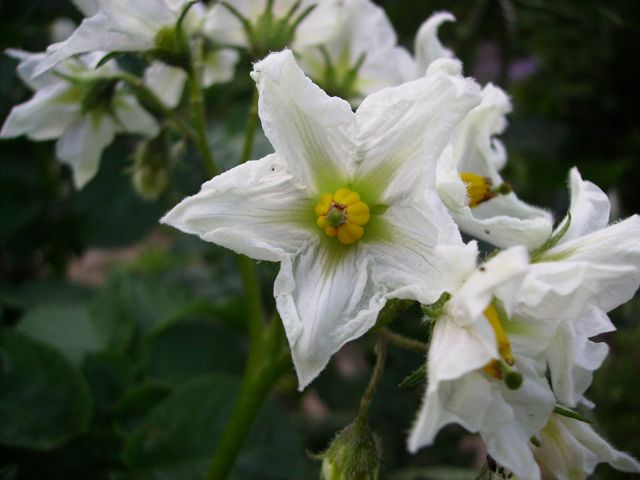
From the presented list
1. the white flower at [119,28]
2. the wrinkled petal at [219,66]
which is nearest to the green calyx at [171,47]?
the white flower at [119,28]

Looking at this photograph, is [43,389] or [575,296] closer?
[575,296]

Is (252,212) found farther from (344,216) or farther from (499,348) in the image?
(499,348)

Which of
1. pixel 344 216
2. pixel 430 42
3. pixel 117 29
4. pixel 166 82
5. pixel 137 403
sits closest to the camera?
pixel 344 216

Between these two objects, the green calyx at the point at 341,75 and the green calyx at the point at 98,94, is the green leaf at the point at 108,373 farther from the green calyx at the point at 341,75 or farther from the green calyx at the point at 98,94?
the green calyx at the point at 341,75

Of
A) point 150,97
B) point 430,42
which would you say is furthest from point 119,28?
point 430,42

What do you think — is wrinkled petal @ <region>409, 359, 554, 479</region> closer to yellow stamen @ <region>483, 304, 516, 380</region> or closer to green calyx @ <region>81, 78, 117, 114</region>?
yellow stamen @ <region>483, 304, 516, 380</region>

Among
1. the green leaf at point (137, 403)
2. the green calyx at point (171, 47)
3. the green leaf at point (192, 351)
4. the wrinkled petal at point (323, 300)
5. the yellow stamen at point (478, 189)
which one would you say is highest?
the green calyx at point (171, 47)

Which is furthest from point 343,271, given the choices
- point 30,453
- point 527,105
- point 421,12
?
point 527,105
